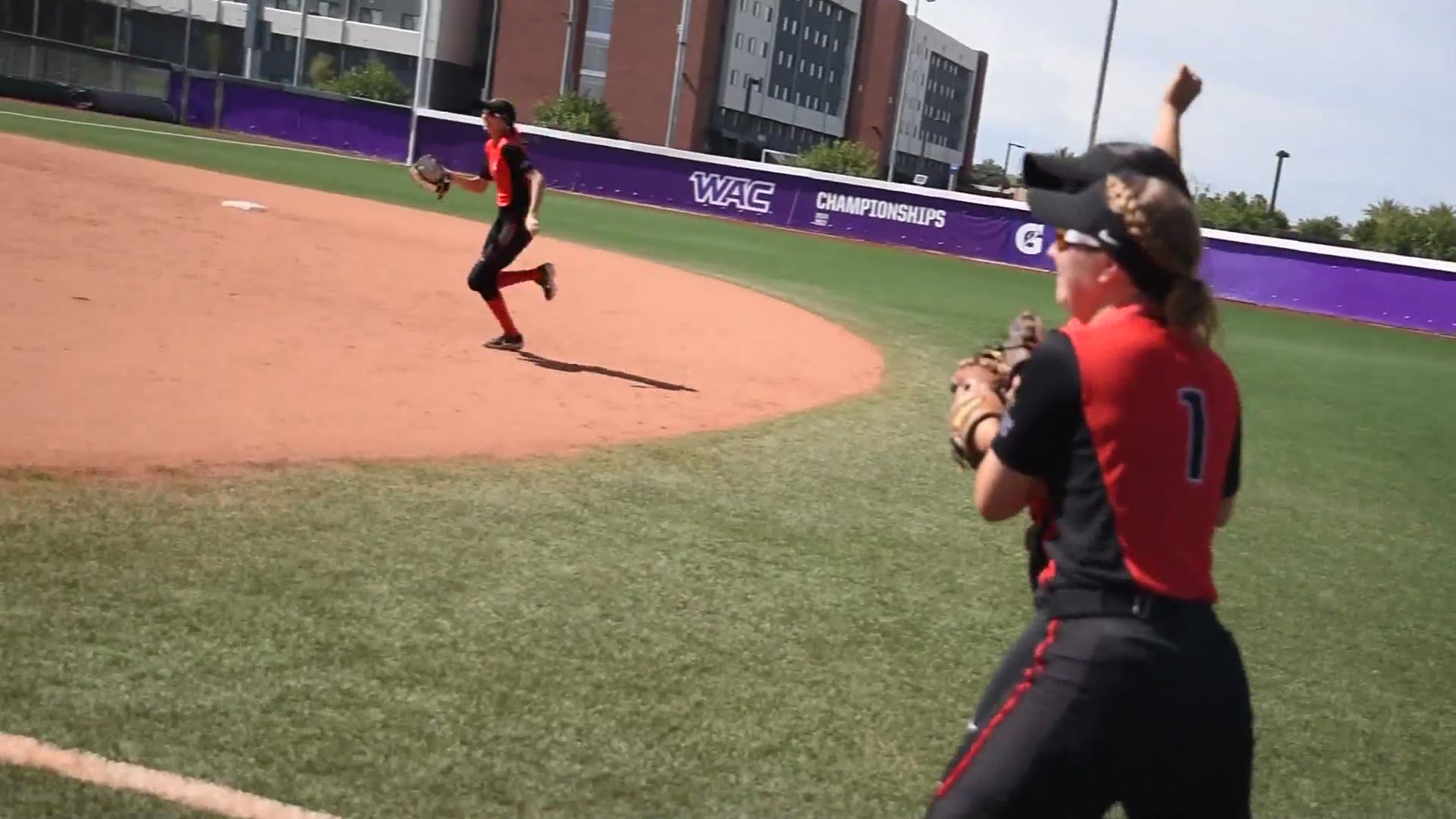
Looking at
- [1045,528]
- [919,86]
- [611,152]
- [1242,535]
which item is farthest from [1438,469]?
[919,86]

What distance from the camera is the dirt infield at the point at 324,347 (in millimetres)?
8164

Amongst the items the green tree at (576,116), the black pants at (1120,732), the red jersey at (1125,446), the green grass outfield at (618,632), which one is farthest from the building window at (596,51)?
the black pants at (1120,732)

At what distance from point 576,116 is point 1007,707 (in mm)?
59236

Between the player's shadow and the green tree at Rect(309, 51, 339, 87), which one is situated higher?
the green tree at Rect(309, 51, 339, 87)

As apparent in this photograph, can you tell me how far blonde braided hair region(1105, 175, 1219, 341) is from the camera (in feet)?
8.91

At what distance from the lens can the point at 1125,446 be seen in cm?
264

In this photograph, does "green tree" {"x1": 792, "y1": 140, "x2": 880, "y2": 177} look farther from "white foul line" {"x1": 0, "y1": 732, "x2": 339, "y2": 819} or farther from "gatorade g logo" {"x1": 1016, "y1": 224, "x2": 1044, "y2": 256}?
"white foul line" {"x1": 0, "y1": 732, "x2": 339, "y2": 819}

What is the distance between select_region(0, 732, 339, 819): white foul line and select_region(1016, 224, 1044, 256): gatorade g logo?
1128 inches

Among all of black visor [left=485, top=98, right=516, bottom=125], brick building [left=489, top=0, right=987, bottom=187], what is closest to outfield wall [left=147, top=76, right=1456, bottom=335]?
black visor [left=485, top=98, right=516, bottom=125]

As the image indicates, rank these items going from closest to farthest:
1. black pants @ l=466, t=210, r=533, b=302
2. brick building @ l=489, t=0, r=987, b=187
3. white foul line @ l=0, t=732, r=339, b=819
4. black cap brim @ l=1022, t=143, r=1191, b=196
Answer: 1. black cap brim @ l=1022, t=143, r=1191, b=196
2. white foul line @ l=0, t=732, r=339, b=819
3. black pants @ l=466, t=210, r=533, b=302
4. brick building @ l=489, t=0, r=987, b=187

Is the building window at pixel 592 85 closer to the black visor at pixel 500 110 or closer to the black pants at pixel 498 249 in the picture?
the black pants at pixel 498 249

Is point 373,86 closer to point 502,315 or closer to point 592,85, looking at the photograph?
point 592,85

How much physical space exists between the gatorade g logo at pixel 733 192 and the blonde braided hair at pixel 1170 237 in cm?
3311

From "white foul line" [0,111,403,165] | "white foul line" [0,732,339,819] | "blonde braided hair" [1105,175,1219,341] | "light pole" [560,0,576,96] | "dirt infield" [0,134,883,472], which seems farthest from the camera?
"light pole" [560,0,576,96]
